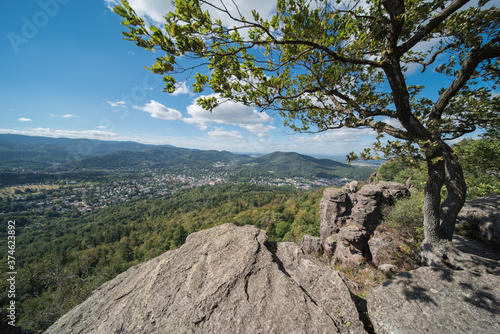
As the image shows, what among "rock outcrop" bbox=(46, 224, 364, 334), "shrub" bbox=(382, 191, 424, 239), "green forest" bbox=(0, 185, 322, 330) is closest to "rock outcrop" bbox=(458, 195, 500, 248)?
"shrub" bbox=(382, 191, 424, 239)

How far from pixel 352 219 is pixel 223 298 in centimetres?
1705

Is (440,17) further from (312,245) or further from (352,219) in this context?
(312,245)

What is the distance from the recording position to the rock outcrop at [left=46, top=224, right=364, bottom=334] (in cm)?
358

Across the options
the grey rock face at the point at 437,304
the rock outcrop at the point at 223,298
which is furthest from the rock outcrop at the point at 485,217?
the rock outcrop at the point at 223,298

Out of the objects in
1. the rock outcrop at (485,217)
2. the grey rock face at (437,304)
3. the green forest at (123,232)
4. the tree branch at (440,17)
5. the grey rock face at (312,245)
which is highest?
the tree branch at (440,17)

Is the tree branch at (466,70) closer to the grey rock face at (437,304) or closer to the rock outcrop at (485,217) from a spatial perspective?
the grey rock face at (437,304)

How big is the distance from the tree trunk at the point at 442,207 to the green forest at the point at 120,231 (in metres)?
1.79

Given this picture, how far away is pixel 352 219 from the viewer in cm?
1670

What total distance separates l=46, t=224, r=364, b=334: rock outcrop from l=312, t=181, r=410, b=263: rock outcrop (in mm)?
11878

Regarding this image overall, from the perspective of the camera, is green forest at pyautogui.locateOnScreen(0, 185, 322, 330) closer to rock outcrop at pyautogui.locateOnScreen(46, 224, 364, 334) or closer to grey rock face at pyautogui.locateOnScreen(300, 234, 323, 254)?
grey rock face at pyautogui.locateOnScreen(300, 234, 323, 254)

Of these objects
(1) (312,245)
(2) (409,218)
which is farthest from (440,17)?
(1) (312,245)

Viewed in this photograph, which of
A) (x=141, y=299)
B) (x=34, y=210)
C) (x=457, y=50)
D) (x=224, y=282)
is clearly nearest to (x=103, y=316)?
(x=141, y=299)

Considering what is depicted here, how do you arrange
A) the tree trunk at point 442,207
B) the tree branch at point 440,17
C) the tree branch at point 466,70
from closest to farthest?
the tree branch at point 440,17 → the tree branch at point 466,70 → the tree trunk at point 442,207

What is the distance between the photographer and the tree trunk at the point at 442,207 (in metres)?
4.92
